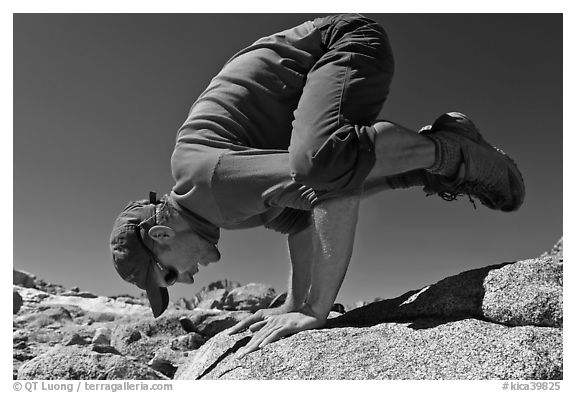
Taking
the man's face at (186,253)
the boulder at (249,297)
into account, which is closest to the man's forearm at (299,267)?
the man's face at (186,253)

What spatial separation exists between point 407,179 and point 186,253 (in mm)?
1226

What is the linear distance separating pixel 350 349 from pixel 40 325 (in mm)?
4341

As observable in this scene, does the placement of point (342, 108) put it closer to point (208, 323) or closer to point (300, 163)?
point (300, 163)

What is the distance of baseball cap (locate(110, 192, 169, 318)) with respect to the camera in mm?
2742

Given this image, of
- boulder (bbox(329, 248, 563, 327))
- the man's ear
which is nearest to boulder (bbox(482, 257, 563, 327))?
boulder (bbox(329, 248, 563, 327))

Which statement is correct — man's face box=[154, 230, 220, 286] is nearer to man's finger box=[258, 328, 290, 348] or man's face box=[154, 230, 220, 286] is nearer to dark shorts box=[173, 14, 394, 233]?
dark shorts box=[173, 14, 394, 233]

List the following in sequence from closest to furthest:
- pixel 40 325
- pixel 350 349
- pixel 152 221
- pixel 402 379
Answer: pixel 402 379 < pixel 350 349 < pixel 152 221 < pixel 40 325

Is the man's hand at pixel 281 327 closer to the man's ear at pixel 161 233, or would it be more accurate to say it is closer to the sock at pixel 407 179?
the man's ear at pixel 161 233

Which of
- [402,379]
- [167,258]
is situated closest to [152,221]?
[167,258]

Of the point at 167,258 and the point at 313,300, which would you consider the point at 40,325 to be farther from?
the point at 313,300

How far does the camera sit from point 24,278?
10008 millimetres

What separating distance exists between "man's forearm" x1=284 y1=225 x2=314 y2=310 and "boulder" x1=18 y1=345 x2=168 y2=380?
84 centimetres

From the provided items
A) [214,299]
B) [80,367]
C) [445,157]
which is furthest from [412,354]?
[214,299]
